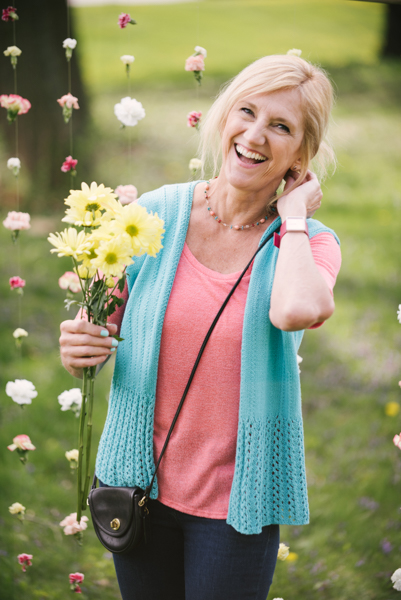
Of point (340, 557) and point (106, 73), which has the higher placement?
point (106, 73)

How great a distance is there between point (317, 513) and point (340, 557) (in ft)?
0.82

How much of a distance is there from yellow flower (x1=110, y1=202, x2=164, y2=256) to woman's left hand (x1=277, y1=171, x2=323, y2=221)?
1.19ft

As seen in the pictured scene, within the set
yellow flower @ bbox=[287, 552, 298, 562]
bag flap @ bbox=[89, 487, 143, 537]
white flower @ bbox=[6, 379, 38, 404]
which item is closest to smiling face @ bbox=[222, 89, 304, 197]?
bag flap @ bbox=[89, 487, 143, 537]

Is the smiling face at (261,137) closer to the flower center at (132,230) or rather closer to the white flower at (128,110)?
the flower center at (132,230)

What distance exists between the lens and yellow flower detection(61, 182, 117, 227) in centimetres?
120

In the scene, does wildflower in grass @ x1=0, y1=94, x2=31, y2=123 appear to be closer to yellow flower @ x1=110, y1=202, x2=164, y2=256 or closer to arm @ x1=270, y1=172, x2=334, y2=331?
yellow flower @ x1=110, y1=202, x2=164, y2=256

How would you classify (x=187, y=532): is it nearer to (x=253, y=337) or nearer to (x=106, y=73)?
(x=253, y=337)

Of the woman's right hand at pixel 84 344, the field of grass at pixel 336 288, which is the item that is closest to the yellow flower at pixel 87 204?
the woman's right hand at pixel 84 344

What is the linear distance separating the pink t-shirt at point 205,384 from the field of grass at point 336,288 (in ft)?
4.87

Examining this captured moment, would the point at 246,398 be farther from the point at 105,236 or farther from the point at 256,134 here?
the point at 256,134

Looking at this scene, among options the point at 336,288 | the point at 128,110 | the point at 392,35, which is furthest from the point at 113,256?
the point at 392,35

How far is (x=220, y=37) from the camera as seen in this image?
365 centimetres

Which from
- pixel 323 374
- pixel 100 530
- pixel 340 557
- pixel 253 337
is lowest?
pixel 340 557

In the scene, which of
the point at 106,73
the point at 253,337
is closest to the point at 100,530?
the point at 253,337
